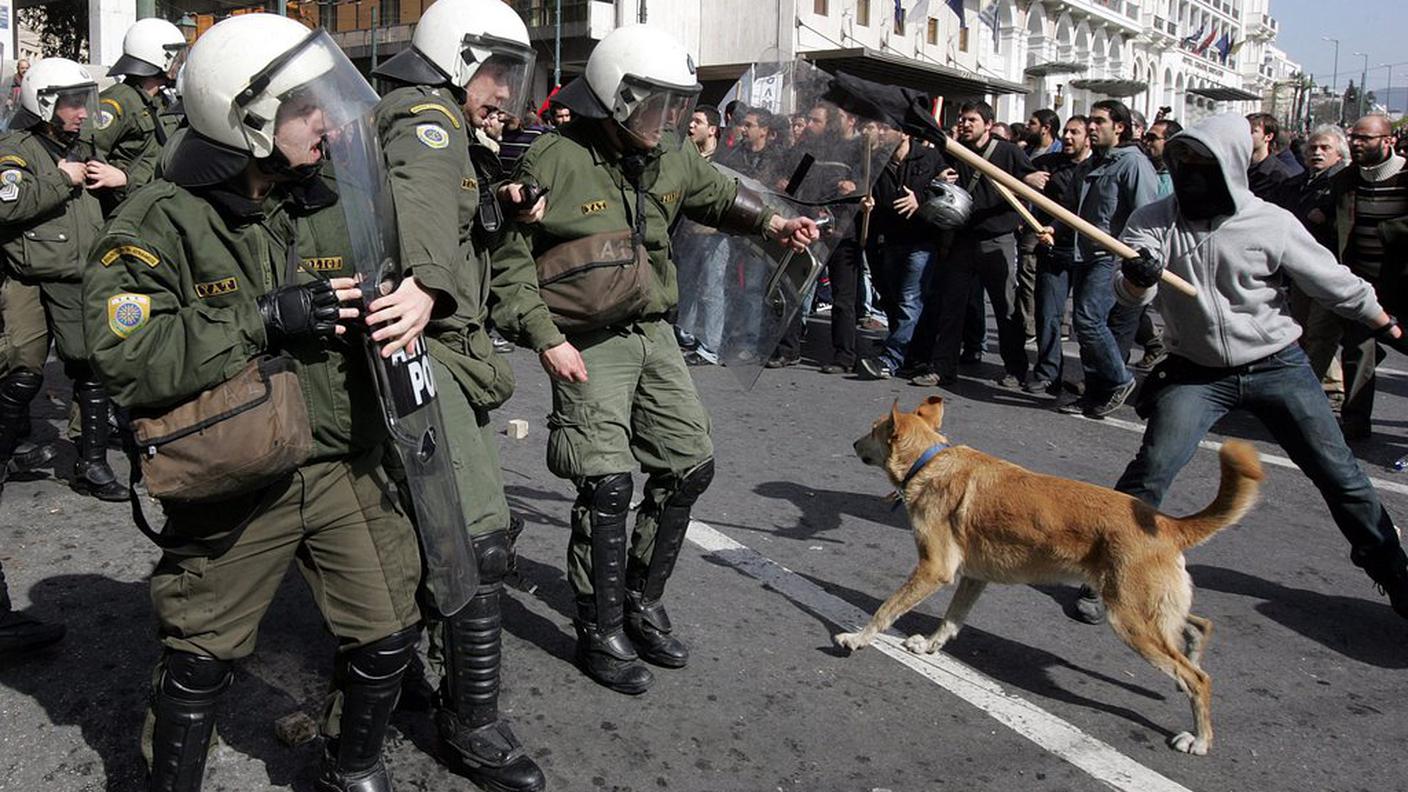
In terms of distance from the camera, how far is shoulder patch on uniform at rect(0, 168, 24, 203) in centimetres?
497

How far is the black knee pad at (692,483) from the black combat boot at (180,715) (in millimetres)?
1667

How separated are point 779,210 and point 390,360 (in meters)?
2.53

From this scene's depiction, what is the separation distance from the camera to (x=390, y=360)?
8.23 feet

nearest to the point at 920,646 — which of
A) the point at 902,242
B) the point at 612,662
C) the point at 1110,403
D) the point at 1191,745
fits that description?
the point at 1191,745

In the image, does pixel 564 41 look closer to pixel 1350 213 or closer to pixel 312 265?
pixel 1350 213

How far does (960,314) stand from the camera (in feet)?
29.4

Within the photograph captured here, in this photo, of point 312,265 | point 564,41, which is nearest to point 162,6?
point 564,41

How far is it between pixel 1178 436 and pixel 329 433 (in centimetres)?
320

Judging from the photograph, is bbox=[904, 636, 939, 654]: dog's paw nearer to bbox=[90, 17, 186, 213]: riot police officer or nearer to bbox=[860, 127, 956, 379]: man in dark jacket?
bbox=[90, 17, 186, 213]: riot police officer

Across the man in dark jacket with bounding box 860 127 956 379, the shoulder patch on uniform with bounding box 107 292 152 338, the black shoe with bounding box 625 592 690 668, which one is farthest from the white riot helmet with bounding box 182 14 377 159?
the man in dark jacket with bounding box 860 127 956 379

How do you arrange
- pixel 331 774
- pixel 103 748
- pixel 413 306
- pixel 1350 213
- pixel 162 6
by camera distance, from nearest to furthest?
pixel 413 306, pixel 331 774, pixel 103 748, pixel 1350 213, pixel 162 6

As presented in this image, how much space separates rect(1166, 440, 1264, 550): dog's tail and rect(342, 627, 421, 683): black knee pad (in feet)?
7.89

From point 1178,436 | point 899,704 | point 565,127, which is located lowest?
point 899,704

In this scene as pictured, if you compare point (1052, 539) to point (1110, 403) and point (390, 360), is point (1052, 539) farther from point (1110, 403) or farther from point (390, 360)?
point (1110, 403)
